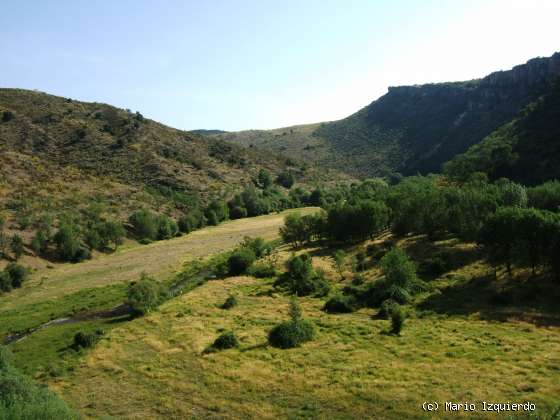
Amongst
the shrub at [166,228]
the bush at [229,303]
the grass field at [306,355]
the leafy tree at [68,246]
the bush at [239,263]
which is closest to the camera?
the grass field at [306,355]

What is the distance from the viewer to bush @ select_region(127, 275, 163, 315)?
175 feet

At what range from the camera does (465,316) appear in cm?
4597

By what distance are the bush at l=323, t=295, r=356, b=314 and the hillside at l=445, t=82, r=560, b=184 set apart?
73251 mm

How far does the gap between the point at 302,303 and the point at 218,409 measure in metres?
26.7

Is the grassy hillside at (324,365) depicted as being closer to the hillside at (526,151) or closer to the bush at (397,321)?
the bush at (397,321)

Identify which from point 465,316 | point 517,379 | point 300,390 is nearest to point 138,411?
point 300,390

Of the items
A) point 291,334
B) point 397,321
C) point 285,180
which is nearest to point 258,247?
point 291,334

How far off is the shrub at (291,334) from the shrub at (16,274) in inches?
1861

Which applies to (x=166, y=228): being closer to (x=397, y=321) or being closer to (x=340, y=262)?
(x=340, y=262)

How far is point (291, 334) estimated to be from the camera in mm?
41688

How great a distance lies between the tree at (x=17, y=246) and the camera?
76.5 metres

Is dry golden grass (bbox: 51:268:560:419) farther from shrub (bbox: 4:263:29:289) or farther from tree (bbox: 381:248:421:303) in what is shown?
shrub (bbox: 4:263:29:289)

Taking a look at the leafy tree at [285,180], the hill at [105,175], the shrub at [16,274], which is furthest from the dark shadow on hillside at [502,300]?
the leafy tree at [285,180]

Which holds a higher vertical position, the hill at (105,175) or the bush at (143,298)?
the hill at (105,175)
